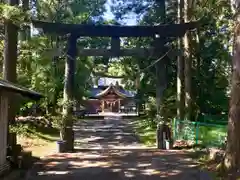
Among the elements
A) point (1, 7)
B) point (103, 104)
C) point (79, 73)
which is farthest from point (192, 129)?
point (103, 104)

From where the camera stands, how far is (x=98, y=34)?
14836mm

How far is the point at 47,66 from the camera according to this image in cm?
2377

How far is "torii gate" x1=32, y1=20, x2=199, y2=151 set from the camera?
567 inches

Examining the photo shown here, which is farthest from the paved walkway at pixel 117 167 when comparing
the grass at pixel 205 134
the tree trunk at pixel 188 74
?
the tree trunk at pixel 188 74

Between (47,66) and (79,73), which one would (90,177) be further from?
(79,73)

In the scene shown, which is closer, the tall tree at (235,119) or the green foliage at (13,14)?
the tall tree at (235,119)

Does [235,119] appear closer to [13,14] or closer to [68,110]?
[13,14]

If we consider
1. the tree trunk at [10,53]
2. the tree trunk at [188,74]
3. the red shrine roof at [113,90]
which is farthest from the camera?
the red shrine roof at [113,90]

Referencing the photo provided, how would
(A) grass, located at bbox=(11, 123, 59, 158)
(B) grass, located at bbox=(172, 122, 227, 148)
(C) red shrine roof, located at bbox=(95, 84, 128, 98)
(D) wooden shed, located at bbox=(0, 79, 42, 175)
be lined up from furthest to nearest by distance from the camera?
(C) red shrine roof, located at bbox=(95, 84, 128, 98)
(A) grass, located at bbox=(11, 123, 59, 158)
(B) grass, located at bbox=(172, 122, 227, 148)
(D) wooden shed, located at bbox=(0, 79, 42, 175)

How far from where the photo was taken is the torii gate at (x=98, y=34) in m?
14.4

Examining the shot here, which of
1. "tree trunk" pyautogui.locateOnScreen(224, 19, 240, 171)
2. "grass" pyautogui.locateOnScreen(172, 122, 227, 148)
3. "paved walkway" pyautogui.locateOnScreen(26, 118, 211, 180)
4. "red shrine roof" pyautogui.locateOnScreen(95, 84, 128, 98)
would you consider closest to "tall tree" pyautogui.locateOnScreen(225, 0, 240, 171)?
"tree trunk" pyautogui.locateOnScreen(224, 19, 240, 171)

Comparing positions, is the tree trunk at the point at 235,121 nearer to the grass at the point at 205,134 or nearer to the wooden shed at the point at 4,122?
the grass at the point at 205,134

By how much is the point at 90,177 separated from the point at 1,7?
5058mm

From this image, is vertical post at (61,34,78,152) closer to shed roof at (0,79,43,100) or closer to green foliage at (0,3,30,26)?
shed roof at (0,79,43,100)
